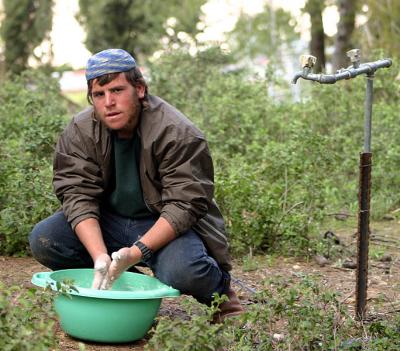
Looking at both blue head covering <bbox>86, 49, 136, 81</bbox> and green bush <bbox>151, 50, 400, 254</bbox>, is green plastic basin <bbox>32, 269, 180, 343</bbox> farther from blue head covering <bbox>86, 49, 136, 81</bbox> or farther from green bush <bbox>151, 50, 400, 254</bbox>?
green bush <bbox>151, 50, 400, 254</bbox>

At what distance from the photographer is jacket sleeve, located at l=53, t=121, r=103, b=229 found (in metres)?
4.18

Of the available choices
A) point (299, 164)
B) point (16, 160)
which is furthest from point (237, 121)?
point (16, 160)

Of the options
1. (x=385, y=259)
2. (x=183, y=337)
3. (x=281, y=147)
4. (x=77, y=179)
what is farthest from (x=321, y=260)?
(x=183, y=337)

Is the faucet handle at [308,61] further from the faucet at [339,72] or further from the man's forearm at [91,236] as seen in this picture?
the man's forearm at [91,236]

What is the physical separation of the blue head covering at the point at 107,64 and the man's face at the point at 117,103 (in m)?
0.03

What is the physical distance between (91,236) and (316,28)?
679 inches

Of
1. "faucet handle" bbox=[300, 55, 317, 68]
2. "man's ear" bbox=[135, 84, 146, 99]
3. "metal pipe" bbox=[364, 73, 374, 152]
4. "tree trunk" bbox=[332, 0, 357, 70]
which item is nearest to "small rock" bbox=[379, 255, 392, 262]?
"metal pipe" bbox=[364, 73, 374, 152]

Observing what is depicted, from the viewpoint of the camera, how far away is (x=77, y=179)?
13.8 feet

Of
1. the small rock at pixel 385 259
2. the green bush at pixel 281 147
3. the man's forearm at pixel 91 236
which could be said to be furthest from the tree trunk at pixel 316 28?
the man's forearm at pixel 91 236

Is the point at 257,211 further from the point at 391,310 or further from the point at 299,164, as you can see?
the point at 391,310

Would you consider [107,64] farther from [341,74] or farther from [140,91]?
[341,74]

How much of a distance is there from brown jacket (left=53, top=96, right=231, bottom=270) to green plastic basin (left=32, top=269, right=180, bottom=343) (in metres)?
0.37

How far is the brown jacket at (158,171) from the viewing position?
4.04m

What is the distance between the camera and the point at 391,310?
4770mm
